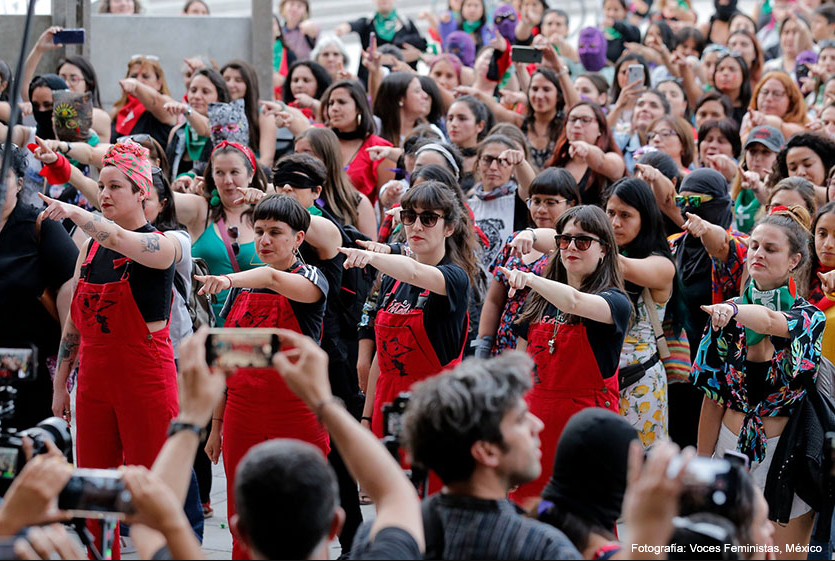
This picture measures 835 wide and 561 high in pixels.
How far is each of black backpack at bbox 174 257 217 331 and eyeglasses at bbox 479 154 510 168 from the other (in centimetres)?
176

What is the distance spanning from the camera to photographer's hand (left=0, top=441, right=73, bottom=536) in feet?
7.61

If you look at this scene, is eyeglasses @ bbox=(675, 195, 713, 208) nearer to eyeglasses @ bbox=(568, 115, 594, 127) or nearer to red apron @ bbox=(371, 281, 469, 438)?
eyeglasses @ bbox=(568, 115, 594, 127)

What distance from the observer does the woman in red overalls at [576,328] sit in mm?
4305

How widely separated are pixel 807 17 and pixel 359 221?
8.26m

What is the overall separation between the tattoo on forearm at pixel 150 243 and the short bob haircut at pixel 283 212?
1.39 ft

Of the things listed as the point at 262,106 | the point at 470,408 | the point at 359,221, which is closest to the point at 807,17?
the point at 262,106

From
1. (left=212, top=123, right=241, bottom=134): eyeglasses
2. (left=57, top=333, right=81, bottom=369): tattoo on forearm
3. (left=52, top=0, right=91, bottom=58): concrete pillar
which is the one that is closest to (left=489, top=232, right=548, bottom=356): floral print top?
(left=57, top=333, right=81, bottom=369): tattoo on forearm

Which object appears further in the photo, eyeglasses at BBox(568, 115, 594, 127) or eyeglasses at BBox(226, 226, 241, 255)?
eyeglasses at BBox(568, 115, 594, 127)

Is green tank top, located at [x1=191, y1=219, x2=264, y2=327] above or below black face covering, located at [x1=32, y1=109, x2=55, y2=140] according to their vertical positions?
below

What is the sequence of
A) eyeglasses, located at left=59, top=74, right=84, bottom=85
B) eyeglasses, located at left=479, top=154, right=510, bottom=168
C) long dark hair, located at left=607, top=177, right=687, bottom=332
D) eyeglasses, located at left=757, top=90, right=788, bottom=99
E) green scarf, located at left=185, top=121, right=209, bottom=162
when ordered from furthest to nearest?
eyeglasses, located at left=59, top=74, right=84, bottom=85 → eyeglasses, located at left=757, top=90, right=788, bottom=99 → green scarf, located at left=185, top=121, right=209, bottom=162 → eyeglasses, located at left=479, top=154, right=510, bottom=168 → long dark hair, located at left=607, top=177, right=687, bottom=332

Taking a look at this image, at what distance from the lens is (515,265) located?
17.2 ft

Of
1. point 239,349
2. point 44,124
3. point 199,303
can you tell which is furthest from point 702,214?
point 44,124

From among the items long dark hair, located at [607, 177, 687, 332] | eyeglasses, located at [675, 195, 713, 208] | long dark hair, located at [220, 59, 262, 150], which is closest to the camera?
long dark hair, located at [607, 177, 687, 332]

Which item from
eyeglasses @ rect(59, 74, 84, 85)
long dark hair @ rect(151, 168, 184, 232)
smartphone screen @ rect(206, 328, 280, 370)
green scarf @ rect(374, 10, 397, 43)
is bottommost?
long dark hair @ rect(151, 168, 184, 232)
